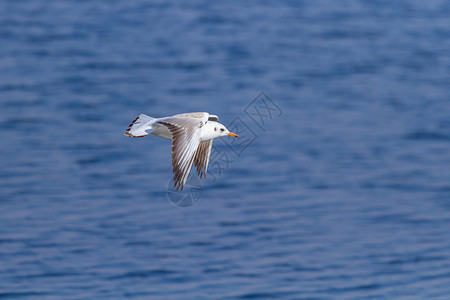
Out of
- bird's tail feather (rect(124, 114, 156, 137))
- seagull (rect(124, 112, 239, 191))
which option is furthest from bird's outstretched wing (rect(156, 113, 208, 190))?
bird's tail feather (rect(124, 114, 156, 137))

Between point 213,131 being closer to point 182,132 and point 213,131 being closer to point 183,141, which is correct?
point 182,132

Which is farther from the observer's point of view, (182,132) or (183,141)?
(182,132)

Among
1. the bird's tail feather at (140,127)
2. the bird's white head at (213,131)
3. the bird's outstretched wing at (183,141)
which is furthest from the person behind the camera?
the bird's white head at (213,131)

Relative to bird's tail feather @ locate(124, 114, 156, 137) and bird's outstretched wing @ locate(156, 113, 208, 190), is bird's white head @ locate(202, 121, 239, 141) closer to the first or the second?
bird's outstretched wing @ locate(156, 113, 208, 190)

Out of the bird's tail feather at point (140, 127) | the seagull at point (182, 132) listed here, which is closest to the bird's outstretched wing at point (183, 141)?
the seagull at point (182, 132)

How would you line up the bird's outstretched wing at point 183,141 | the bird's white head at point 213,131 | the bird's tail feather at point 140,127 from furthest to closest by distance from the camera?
1. the bird's white head at point 213,131
2. the bird's tail feather at point 140,127
3. the bird's outstretched wing at point 183,141

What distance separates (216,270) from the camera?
1786cm

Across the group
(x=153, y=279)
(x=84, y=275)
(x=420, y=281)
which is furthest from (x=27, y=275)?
(x=420, y=281)

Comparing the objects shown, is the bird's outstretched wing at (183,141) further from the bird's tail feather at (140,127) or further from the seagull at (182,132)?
the bird's tail feather at (140,127)

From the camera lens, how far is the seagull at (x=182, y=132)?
809 cm

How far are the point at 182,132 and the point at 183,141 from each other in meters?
0.17

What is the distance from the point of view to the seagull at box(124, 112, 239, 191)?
26.6ft

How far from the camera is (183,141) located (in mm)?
8398

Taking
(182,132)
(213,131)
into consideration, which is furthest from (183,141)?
(213,131)
